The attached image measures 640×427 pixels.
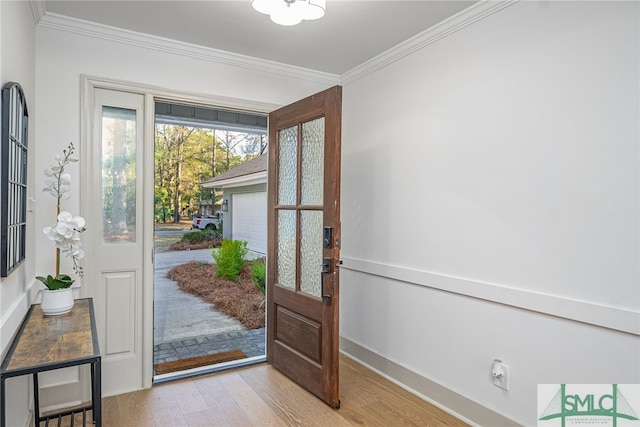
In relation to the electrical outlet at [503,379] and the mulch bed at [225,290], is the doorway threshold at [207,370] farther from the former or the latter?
the electrical outlet at [503,379]

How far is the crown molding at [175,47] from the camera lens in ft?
8.23

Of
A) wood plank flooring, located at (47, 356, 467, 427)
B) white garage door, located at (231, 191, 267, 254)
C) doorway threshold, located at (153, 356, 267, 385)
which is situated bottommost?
wood plank flooring, located at (47, 356, 467, 427)

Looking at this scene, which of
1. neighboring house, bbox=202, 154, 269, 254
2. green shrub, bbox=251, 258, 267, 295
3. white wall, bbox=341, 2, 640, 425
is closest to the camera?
white wall, bbox=341, 2, 640, 425

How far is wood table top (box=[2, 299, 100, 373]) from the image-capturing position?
144cm

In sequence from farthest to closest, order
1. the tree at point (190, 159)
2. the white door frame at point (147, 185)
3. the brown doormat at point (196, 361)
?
1. the tree at point (190, 159)
2. the brown doormat at point (196, 361)
3. the white door frame at point (147, 185)

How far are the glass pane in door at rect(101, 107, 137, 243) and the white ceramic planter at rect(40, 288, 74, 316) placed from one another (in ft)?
2.35

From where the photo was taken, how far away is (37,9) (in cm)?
228

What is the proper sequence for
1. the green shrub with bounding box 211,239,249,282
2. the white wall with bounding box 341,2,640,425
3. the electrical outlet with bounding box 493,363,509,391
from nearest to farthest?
the white wall with bounding box 341,2,640,425
the electrical outlet with bounding box 493,363,509,391
the green shrub with bounding box 211,239,249,282

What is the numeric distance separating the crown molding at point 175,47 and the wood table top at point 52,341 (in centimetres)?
179

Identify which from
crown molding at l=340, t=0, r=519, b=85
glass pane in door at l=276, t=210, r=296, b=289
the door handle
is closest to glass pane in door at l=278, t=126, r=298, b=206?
glass pane in door at l=276, t=210, r=296, b=289

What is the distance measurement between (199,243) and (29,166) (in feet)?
20.3

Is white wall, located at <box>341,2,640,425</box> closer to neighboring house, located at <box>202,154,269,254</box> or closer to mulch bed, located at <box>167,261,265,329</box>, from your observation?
mulch bed, located at <box>167,261,265,329</box>

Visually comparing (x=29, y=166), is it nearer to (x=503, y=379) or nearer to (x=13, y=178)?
(x=13, y=178)

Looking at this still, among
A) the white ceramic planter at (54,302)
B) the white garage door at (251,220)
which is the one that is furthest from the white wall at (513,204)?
the white garage door at (251,220)
